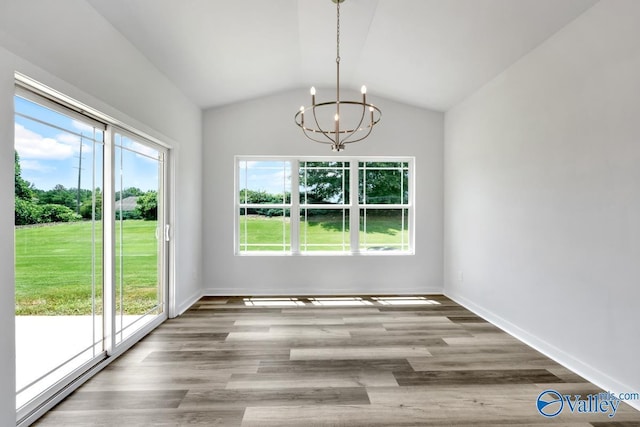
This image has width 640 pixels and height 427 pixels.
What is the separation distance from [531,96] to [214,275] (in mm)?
4429

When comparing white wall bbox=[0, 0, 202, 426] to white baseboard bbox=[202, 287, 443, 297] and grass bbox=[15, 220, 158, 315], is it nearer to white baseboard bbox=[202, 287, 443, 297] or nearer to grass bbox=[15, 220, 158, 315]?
grass bbox=[15, 220, 158, 315]

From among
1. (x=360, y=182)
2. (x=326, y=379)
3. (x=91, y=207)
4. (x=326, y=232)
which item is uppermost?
(x=360, y=182)

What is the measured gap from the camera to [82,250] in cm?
255

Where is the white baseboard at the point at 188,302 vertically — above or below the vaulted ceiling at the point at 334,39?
below

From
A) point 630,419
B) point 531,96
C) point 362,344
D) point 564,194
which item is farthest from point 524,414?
point 531,96

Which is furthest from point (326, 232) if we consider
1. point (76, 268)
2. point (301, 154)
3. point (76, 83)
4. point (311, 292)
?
point (76, 83)

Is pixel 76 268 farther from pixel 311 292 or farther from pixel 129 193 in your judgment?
pixel 311 292

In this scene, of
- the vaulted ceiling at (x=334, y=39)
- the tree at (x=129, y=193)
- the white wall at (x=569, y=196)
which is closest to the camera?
the white wall at (x=569, y=196)

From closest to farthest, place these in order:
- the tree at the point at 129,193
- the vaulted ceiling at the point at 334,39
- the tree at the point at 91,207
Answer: the tree at the point at 91,207, the vaulted ceiling at the point at 334,39, the tree at the point at 129,193

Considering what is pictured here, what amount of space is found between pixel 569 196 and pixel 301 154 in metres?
3.32

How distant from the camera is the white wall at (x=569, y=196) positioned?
2.24 m

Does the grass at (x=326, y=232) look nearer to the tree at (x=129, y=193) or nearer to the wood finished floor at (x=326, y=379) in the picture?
the wood finished floor at (x=326, y=379)

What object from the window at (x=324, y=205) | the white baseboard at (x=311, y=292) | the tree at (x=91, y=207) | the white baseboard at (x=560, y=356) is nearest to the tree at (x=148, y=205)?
the tree at (x=91, y=207)

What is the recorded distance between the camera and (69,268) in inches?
95.3
